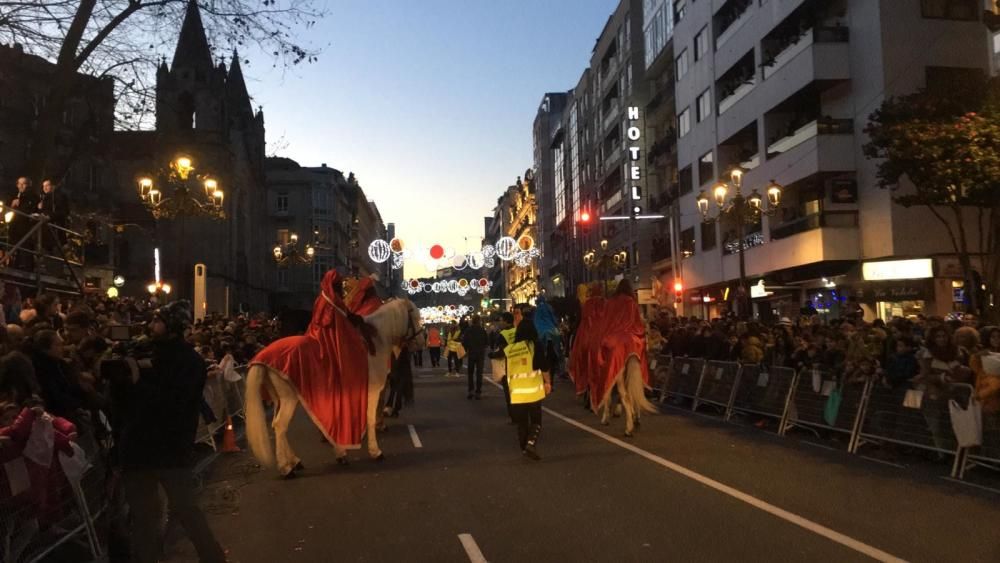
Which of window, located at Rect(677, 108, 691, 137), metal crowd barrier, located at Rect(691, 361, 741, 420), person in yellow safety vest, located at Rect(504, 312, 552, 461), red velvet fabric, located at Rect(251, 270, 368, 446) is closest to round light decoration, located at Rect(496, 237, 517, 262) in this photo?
window, located at Rect(677, 108, 691, 137)

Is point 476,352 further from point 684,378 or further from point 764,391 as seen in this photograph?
point 764,391

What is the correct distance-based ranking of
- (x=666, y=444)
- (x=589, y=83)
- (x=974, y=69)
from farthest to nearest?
(x=589, y=83) < (x=974, y=69) < (x=666, y=444)

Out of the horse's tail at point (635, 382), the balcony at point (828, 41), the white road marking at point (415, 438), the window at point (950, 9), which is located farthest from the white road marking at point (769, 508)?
the window at point (950, 9)

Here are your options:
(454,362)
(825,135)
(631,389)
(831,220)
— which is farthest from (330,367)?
(831,220)

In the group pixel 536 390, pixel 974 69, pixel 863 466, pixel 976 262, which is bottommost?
pixel 863 466

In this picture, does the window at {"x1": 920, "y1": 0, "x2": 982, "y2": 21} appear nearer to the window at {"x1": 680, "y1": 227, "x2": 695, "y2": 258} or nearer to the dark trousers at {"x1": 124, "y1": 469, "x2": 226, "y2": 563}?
the window at {"x1": 680, "y1": 227, "x2": 695, "y2": 258}

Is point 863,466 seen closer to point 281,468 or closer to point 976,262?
point 281,468

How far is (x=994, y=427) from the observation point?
31.2ft

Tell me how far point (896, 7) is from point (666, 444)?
66.4ft

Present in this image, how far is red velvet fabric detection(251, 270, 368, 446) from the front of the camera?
412 inches

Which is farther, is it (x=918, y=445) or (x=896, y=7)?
(x=896, y=7)

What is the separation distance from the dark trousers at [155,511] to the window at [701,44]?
37.8 metres

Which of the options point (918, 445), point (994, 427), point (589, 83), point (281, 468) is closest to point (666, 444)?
point (918, 445)

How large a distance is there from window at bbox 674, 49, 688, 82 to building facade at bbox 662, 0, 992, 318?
370 cm
